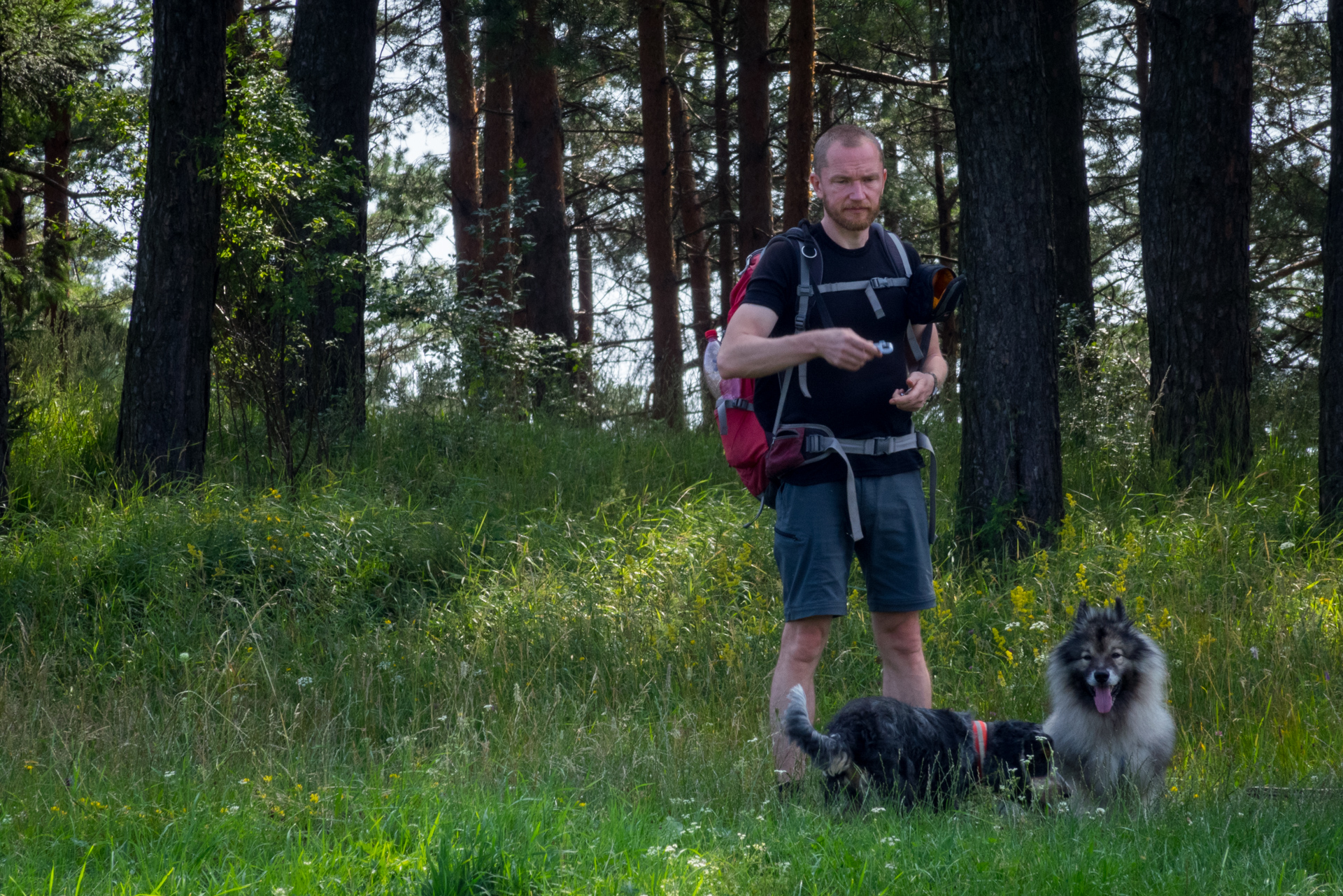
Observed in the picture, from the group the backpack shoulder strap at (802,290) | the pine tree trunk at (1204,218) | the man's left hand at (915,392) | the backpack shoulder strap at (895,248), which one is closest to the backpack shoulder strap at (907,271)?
the backpack shoulder strap at (895,248)

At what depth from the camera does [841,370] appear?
12.8 ft

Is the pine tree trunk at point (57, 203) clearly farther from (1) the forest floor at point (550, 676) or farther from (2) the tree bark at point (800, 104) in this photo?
(2) the tree bark at point (800, 104)

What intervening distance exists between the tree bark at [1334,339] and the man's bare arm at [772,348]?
4482mm

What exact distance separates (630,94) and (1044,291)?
50.0ft

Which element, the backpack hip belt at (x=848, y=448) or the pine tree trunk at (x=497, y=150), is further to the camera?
the pine tree trunk at (x=497, y=150)

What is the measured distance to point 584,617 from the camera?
6.03 m

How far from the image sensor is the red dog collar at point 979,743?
389 cm

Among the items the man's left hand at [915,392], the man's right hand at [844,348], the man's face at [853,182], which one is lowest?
the man's left hand at [915,392]

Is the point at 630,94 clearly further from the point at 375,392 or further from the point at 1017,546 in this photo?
the point at 1017,546

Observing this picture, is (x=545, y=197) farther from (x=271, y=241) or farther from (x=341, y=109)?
(x=271, y=241)

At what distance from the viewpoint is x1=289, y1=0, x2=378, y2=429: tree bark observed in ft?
31.0

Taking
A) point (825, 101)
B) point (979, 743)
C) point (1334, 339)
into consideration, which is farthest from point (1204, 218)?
point (825, 101)

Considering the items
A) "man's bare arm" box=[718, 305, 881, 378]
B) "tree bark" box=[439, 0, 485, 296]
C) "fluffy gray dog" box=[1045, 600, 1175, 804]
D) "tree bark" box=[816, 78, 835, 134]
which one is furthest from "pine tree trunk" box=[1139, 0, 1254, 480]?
"tree bark" box=[439, 0, 485, 296]

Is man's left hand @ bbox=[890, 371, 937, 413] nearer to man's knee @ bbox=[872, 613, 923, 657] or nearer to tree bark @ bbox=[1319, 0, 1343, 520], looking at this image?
man's knee @ bbox=[872, 613, 923, 657]
